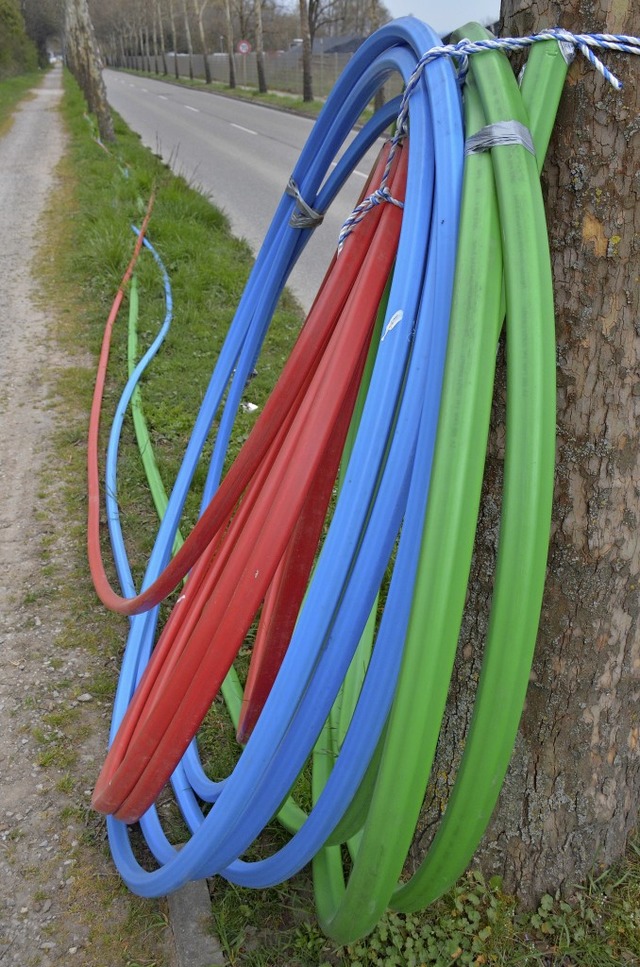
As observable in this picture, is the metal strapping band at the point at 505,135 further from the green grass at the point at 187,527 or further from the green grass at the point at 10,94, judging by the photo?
the green grass at the point at 10,94

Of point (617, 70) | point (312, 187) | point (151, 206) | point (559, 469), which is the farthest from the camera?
point (151, 206)

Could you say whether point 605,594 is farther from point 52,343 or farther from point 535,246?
point 52,343

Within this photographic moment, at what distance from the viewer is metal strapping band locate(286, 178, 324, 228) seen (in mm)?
2125

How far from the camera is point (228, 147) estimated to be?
14930 mm

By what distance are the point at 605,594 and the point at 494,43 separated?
1.04m

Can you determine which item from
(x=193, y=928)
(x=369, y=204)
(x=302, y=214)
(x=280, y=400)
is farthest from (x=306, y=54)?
(x=193, y=928)

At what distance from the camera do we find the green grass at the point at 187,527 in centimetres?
178

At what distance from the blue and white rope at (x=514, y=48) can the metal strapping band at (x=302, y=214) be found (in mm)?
475

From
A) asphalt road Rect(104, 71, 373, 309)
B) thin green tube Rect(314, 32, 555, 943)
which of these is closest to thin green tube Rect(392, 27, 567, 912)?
thin green tube Rect(314, 32, 555, 943)

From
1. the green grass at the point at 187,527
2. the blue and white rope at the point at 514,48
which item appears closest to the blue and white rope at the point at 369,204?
the blue and white rope at the point at 514,48

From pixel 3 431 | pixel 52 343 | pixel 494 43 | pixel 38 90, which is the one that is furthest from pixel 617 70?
pixel 38 90

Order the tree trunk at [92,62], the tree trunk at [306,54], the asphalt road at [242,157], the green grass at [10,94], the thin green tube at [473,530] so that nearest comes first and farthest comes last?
the thin green tube at [473,530], the asphalt road at [242,157], the tree trunk at [92,62], the green grass at [10,94], the tree trunk at [306,54]

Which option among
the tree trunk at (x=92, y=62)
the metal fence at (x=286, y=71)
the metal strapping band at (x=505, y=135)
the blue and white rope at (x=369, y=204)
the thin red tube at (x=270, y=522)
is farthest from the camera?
the metal fence at (x=286, y=71)

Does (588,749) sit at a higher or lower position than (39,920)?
higher
